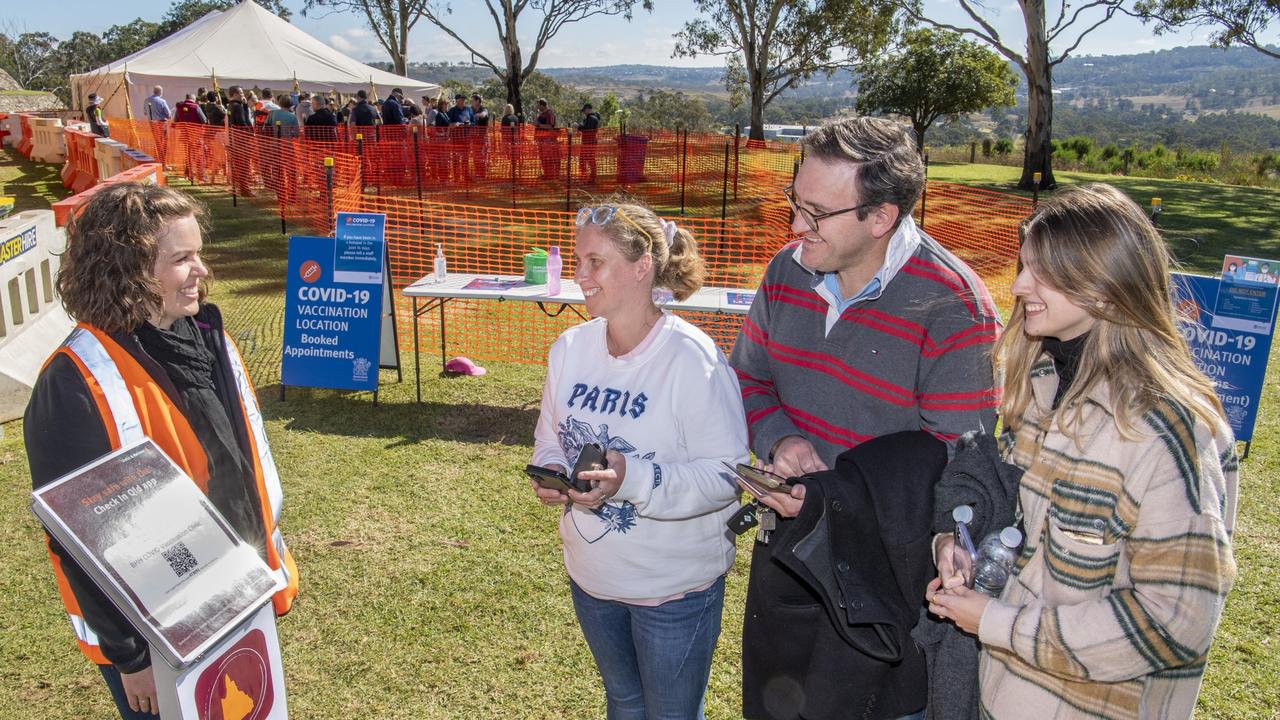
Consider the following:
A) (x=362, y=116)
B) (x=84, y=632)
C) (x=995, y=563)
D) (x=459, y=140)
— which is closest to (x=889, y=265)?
(x=995, y=563)

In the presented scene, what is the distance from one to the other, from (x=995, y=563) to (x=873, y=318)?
73 centimetres

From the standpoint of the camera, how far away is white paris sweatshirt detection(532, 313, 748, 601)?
2.46m

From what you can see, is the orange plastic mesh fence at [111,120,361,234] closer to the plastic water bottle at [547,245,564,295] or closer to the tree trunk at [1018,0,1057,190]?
the plastic water bottle at [547,245,564,295]

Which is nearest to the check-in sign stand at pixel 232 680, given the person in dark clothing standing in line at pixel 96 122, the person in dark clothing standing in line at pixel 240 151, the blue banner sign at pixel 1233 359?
the blue banner sign at pixel 1233 359

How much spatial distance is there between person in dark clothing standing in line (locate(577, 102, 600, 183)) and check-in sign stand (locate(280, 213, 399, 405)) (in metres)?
13.5

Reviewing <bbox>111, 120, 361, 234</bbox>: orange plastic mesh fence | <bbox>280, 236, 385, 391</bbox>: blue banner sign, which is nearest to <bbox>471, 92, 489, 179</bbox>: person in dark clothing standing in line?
<bbox>111, 120, 361, 234</bbox>: orange plastic mesh fence

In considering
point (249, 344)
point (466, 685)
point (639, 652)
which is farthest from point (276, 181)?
point (639, 652)

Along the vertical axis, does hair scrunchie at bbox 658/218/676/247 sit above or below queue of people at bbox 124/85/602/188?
below

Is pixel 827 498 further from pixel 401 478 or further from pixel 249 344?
pixel 249 344

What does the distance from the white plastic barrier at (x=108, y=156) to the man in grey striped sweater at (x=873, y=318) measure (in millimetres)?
14812

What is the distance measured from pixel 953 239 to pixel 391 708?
12256mm

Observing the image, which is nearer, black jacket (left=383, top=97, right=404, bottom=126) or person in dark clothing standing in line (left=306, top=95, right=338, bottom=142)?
person in dark clothing standing in line (left=306, top=95, right=338, bottom=142)

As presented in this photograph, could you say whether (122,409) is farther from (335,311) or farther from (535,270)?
(535,270)

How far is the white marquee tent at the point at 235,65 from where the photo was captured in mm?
24484
